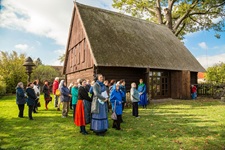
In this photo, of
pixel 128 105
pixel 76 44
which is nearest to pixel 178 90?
pixel 128 105

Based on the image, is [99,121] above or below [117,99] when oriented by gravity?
below

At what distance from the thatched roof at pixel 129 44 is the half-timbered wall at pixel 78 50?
44.3 inches

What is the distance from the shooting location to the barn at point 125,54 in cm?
1423

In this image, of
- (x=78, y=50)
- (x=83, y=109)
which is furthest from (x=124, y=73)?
(x=83, y=109)

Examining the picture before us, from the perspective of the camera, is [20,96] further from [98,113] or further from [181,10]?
[181,10]

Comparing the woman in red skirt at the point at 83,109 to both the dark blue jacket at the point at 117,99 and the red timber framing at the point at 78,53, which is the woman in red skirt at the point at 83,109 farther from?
the red timber framing at the point at 78,53

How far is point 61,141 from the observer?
5961 millimetres

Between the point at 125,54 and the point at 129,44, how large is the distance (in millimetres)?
1829

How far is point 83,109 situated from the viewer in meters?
6.66

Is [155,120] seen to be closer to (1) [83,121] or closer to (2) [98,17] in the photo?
(1) [83,121]

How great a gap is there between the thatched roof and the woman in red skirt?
240 inches

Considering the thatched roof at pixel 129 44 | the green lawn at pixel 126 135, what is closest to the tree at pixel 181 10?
the thatched roof at pixel 129 44

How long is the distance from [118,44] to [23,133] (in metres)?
10.4

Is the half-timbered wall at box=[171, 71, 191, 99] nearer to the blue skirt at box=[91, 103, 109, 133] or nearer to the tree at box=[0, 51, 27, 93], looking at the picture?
the blue skirt at box=[91, 103, 109, 133]
